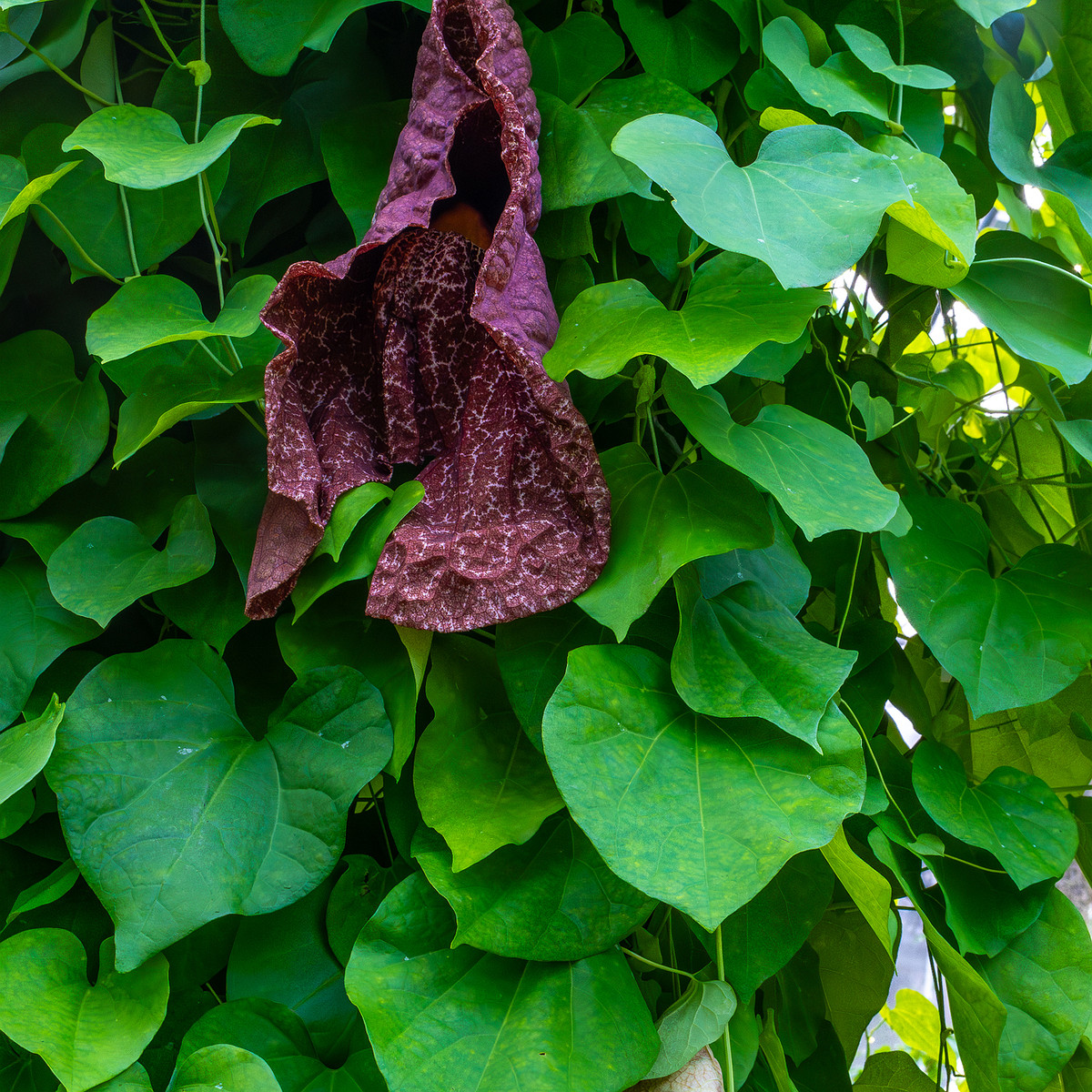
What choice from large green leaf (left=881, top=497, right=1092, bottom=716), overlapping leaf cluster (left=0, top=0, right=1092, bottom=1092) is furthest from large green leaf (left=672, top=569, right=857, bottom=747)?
large green leaf (left=881, top=497, right=1092, bottom=716)

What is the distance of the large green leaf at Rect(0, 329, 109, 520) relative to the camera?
0.78m

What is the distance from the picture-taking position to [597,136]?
71cm

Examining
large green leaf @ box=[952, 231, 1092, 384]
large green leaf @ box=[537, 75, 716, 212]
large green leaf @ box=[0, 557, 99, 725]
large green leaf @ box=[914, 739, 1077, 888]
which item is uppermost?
large green leaf @ box=[537, 75, 716, 212]

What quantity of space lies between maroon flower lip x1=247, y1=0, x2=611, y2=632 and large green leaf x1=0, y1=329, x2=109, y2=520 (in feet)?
0.69

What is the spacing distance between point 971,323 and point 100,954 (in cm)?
123

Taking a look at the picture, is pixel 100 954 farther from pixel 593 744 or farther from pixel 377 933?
pixel 593 744

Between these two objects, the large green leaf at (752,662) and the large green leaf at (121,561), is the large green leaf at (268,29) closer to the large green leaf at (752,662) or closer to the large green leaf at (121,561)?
the large green leaf at (121,561)

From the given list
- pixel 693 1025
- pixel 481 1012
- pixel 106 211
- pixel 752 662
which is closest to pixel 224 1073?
pixel 481 1012

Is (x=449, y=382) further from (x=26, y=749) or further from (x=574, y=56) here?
(x=26, y=749)

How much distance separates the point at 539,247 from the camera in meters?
0.74

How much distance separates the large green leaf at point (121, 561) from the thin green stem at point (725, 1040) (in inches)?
18.6

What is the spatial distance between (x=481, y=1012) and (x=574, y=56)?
29.1 inches

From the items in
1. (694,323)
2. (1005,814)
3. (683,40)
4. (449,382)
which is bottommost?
(1005,814)

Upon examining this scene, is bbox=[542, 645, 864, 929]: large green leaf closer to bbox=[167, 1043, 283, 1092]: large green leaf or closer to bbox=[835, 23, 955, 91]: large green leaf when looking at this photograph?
bbox=[167, 1043, 283, 1092]: large green leaf
